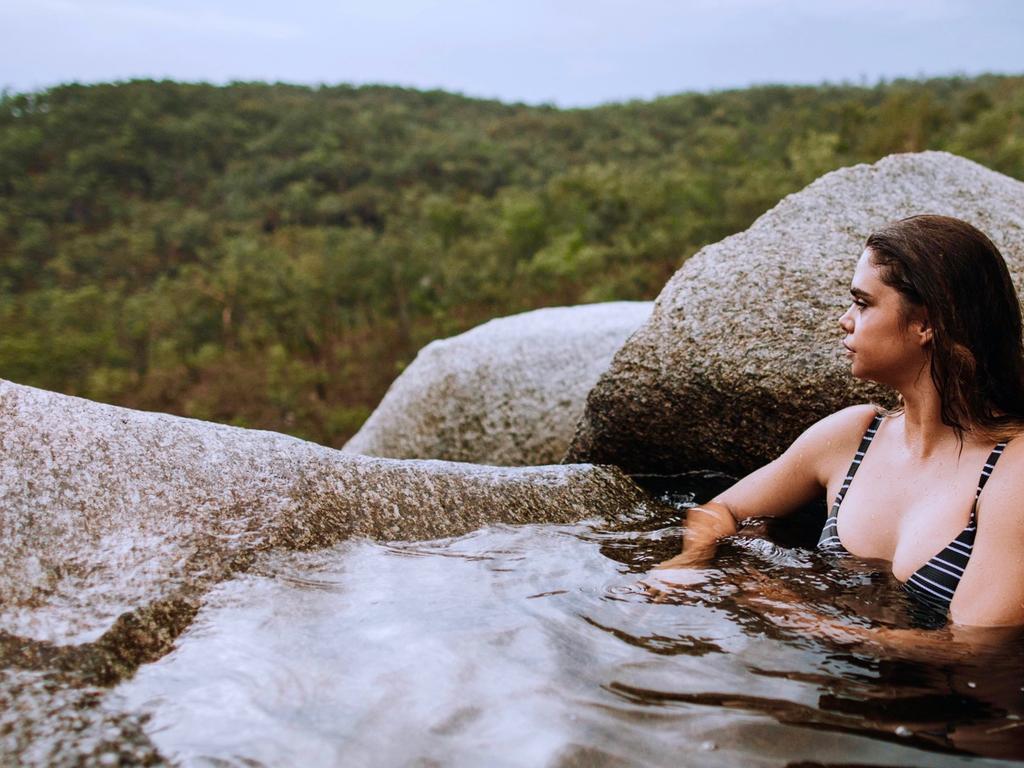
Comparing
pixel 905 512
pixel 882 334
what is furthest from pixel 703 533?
pixel 882 334

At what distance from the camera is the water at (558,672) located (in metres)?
1.78

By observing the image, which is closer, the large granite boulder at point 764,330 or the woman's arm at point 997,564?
the woman's arm at point 997,564

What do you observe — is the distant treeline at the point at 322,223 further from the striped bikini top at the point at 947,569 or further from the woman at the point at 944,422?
the striped bikini top at the point at 947,569

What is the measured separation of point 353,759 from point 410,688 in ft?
0.96

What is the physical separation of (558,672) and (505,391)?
362cm

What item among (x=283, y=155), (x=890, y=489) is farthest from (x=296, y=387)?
(x=283, y=155)

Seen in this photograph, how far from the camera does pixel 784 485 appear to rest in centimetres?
298

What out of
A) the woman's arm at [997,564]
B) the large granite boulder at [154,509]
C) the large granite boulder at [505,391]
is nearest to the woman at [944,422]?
the woman's arm at [997,564]

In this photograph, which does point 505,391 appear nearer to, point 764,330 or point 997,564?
point 764,330

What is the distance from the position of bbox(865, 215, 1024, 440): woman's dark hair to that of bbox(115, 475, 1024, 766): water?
2.02ft

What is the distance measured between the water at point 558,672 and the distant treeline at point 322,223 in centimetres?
865

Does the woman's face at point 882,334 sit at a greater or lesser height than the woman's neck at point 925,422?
greater

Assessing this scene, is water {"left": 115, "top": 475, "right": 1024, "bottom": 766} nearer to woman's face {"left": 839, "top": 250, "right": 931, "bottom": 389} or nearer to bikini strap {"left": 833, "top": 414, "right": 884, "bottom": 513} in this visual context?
bikini strap {"left": 833, "top": 414, "right": 884, "bottom": 513}

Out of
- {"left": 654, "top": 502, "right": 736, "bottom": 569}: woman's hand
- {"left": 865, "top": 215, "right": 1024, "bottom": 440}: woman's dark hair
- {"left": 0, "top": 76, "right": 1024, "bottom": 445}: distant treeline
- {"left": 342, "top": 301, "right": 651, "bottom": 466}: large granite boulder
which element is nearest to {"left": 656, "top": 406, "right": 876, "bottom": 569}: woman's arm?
{"left": 654, "top": 502, "right": 736, "bottom": 569}: woman's hand
